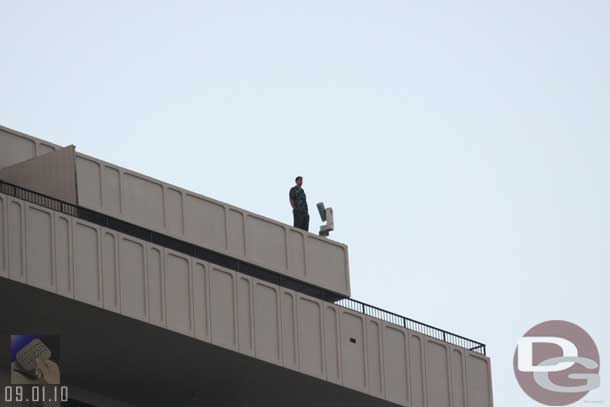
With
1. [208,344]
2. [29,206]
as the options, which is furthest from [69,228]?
[208,344]

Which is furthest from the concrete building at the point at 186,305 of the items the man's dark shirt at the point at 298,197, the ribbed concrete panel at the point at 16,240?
the man's dark shirt at the point at 298,197

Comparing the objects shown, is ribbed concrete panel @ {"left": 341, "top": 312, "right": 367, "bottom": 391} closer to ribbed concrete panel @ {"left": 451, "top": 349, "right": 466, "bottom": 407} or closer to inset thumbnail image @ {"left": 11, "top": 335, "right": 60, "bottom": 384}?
ribbed concrete panel @ {"left": 451, "top": 349, "right": 466, "bottom": 407}

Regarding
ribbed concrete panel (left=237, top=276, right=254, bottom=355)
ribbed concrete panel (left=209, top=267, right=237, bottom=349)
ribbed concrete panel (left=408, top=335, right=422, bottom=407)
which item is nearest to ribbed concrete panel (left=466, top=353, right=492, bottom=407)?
ribbed concrete panel (left=408, top=335, right=422, bottom=407)

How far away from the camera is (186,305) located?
48844mm

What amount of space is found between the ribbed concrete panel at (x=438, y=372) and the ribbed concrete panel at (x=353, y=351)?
2.21 metres

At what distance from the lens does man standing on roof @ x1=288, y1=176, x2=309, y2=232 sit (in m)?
53.8

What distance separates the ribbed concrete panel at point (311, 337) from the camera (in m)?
50.8

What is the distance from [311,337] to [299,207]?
4389 mm

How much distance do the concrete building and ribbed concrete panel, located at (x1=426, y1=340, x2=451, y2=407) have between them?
1.5 inches

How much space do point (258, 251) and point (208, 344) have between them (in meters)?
4.00

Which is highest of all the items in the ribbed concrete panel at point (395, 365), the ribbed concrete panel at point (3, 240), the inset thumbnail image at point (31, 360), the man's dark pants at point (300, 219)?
the man's dark pants at point (300, 219)

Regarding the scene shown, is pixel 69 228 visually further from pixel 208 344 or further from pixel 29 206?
pixel 208 344

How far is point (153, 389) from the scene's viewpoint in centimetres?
5253

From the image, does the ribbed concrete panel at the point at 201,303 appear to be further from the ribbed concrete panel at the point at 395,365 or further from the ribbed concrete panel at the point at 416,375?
the ribbed concrete panel at the point at 416,375
